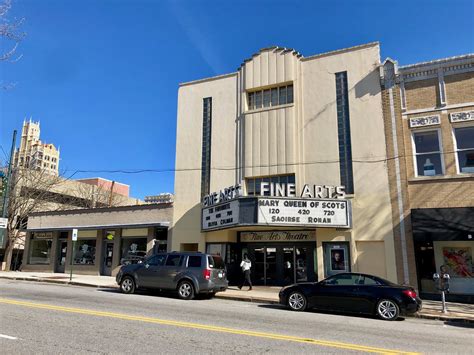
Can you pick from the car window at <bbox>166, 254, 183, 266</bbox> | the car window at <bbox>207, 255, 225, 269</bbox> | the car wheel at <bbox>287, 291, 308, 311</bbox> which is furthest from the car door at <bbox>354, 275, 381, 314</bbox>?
the car window at <bbox>166, 254, 183, 266</bbox>

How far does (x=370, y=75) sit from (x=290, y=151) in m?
5.27

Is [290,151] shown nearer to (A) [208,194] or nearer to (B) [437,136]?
(A) [208,194]

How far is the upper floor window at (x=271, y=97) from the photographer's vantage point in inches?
Answer: 845

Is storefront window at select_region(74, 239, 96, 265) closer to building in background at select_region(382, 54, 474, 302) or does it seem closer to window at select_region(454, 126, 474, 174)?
building in background at select_region(382, 54, 474, 302)

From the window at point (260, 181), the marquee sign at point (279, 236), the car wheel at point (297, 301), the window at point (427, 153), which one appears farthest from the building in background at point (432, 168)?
the car wheel at point (297, 301)

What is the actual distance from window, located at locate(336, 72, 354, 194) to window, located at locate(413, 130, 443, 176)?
2901mm

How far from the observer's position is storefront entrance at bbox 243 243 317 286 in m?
19.2

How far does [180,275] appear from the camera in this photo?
14875 mm

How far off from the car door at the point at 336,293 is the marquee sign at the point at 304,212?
5.21 m

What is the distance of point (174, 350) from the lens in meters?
6.58

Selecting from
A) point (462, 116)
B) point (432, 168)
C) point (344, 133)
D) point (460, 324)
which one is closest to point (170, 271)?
point (460, 324)

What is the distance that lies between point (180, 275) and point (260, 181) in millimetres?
7940

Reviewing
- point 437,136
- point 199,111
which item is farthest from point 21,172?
point 437,136

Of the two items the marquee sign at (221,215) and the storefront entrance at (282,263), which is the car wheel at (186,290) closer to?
the marquee sign at (221,215)
